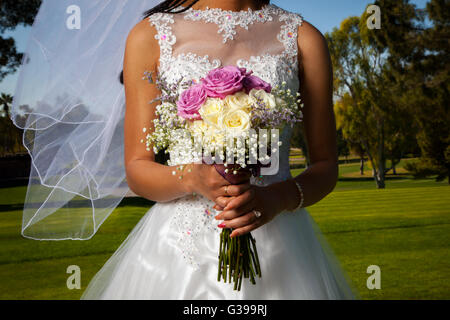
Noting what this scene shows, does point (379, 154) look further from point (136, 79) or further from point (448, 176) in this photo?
point (136, 79)

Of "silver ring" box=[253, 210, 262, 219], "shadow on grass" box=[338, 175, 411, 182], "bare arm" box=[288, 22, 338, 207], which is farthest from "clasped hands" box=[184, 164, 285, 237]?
"shadow on grass" box=[338, 175, 411, 182]

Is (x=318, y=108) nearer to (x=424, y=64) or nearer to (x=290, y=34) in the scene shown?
(x=290, y=34)

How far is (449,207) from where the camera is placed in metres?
17.8

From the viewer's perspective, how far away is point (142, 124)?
2400mm

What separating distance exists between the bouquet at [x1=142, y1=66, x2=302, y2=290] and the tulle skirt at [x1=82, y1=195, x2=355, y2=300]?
510 millimetres

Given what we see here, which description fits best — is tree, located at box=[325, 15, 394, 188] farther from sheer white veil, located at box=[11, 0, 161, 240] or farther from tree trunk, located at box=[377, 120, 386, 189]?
sheer white veil, located at box=[11, 0, 161, 240]

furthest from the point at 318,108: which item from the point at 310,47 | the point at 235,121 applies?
the point at 235,121

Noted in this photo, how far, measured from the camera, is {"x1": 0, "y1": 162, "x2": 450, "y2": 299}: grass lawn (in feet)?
27.2

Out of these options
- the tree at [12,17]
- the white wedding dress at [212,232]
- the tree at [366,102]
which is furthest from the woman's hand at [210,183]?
the tree at [366,102]

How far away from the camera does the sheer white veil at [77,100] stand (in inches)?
116

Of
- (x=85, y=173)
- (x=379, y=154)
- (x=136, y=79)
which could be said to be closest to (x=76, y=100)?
(x=85, y=173)

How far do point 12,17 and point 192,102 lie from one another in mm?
17702

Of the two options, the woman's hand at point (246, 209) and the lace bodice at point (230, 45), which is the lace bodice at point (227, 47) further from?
the woman's hand at point (246, 209)

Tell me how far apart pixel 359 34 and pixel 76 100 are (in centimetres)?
3850
